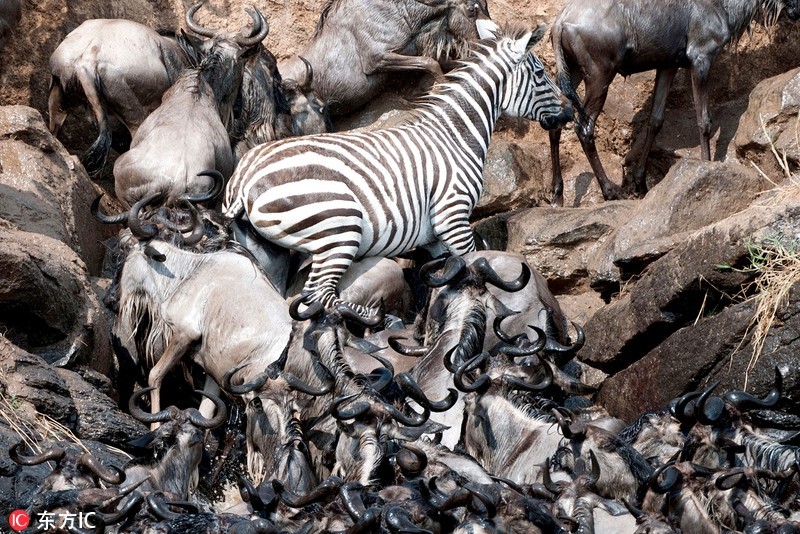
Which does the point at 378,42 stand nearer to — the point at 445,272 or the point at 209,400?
the point at 445,272

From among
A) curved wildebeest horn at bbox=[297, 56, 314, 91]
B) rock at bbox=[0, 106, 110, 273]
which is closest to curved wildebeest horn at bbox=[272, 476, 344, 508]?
rock at bbox=[0, 106, 110, 273]

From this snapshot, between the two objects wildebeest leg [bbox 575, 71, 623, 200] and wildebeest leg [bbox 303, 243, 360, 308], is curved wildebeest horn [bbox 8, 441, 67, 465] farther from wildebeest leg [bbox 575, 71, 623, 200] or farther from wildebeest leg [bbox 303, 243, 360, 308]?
wildebeest leg [bbox 575, 71, 623, 200]

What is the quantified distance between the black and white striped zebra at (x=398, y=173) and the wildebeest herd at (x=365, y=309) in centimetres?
2

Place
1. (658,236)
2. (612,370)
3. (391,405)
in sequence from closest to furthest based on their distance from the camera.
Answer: (391,405) → (612,370) → (658,236)

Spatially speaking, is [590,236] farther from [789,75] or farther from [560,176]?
[789,75]

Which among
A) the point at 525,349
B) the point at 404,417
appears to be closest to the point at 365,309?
the point at 525,349

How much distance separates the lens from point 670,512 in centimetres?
733

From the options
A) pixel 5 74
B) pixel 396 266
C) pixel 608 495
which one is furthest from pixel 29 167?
pixel 608 495

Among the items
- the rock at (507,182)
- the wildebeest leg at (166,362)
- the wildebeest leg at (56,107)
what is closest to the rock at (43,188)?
the wildebeest leg at (56,107)

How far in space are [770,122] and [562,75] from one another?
1904 mm

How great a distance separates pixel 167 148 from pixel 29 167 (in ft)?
3.95

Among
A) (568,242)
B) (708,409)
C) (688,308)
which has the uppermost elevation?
(708,409)

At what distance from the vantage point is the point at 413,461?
7406 millimetres

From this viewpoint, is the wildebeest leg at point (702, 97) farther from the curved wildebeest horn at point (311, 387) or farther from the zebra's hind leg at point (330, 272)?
the curved wildebeest horn at point (311, 387)
